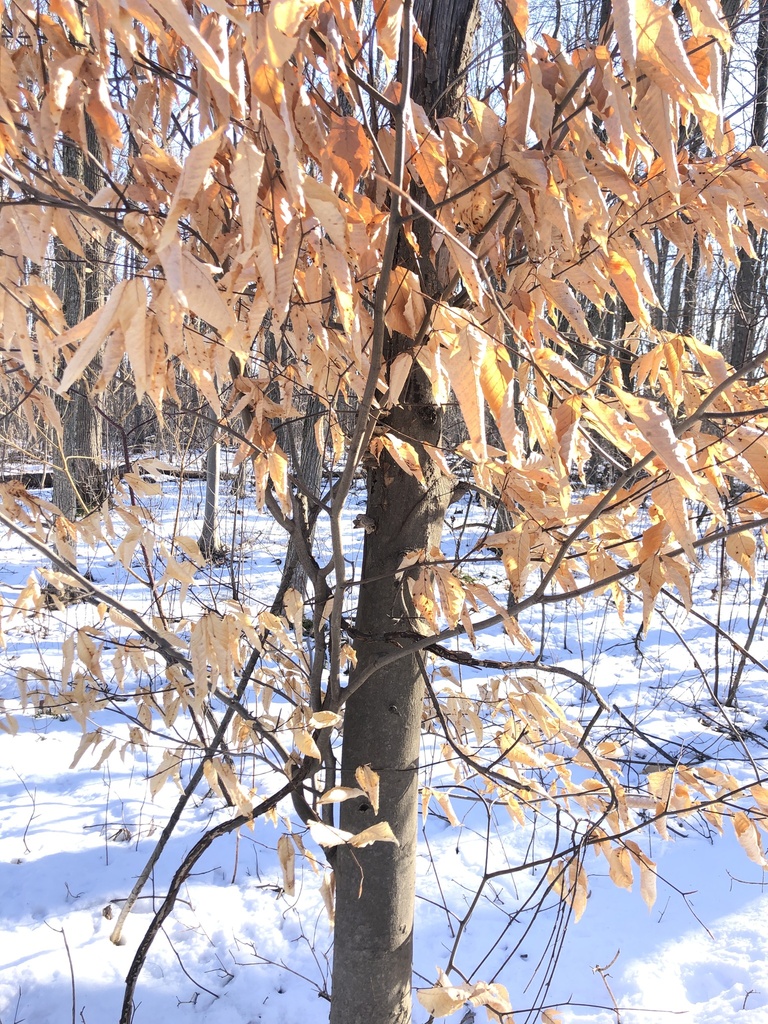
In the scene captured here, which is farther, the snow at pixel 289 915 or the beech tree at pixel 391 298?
the snow at pixel 289 915

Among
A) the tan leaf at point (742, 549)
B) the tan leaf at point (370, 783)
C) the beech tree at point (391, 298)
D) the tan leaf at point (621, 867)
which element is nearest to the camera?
the beech tree at point (391, 298)

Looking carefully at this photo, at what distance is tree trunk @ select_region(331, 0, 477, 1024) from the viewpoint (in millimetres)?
1128

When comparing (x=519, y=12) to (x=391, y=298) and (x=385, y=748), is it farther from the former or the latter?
(x=385, y=748)

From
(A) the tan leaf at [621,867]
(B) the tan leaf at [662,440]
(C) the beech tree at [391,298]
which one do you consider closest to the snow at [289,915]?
(A) the tan leaf at [621,867]

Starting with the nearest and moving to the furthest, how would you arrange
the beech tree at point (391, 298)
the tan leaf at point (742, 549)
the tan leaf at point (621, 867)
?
1. the beech tree at point (391, 298)
2. the tan leaf at point (742, 549)
3. the tan leaf at point (621, 867)

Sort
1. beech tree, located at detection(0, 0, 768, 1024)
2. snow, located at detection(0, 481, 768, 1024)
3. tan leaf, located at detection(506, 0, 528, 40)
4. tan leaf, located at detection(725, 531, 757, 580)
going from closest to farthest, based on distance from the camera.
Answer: beech tree, located at detection(0, 0, 768, 1024)
tan leaf, located at detection(506, 0, 528, 40)
tan leaf, located at detection(725, 531, 757, 580)
snow, located at detection(0, 481, 768, 1024)

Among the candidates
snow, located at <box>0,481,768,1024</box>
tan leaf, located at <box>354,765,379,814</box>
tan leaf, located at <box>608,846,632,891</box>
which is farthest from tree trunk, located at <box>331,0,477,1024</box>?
tan leaf, located at <box>608,846,632,891</box>

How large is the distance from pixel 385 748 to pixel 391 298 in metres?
0.79

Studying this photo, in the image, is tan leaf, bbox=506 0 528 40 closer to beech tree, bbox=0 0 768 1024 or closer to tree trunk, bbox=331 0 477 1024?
beech tree, bbox=0 0 768 1024

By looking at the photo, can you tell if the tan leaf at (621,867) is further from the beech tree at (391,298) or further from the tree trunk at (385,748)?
the tree trunk at (385,748)

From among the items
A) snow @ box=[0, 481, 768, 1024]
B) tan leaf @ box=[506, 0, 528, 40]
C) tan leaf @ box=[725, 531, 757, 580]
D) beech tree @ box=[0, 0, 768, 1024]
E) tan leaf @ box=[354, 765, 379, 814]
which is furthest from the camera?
snow @ box=[0, 481, 768, 1024]

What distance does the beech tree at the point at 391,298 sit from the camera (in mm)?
539

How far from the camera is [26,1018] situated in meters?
1.70

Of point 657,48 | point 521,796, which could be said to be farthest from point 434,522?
point 657,48
